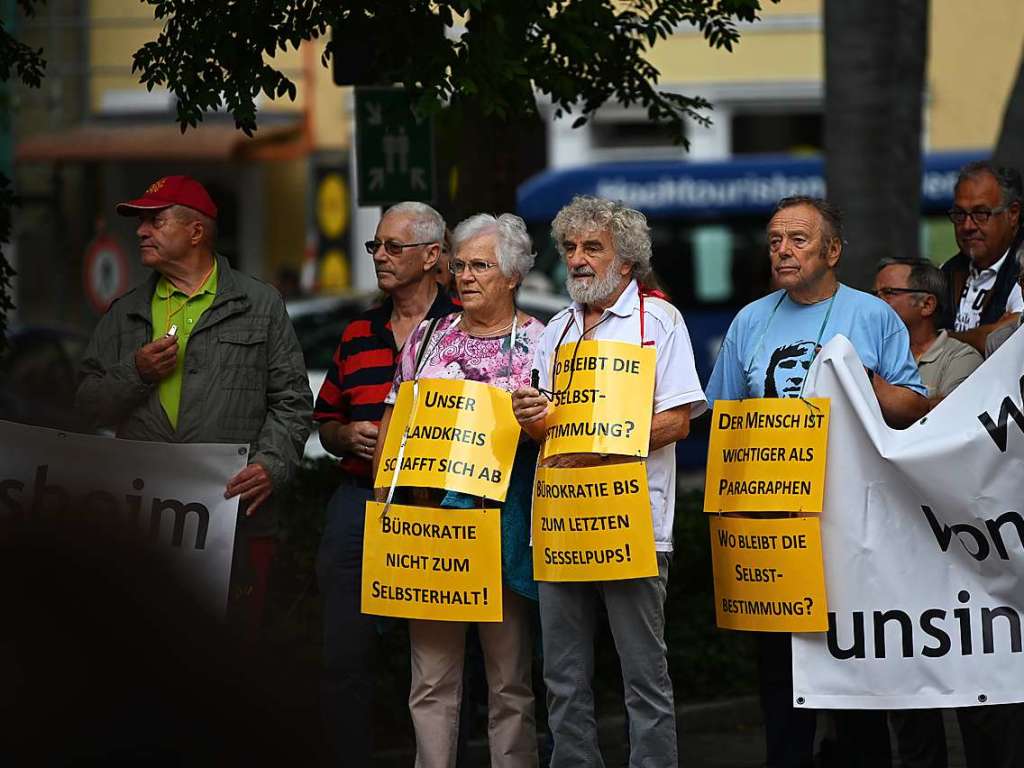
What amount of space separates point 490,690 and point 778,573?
40.3 inches

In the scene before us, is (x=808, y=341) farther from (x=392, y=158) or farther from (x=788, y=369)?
(x=392, y=158)

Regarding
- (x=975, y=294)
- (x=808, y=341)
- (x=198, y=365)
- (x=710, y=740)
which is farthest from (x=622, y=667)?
(x=710, y=740)

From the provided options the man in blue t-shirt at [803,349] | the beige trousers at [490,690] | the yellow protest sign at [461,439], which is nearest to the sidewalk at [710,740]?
the beige trousers at [490,690]

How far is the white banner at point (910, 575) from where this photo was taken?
6.18 m

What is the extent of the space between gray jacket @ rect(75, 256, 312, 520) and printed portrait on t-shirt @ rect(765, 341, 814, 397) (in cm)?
161

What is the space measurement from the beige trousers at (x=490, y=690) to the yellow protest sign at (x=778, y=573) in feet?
2.39

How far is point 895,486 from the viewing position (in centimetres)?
623

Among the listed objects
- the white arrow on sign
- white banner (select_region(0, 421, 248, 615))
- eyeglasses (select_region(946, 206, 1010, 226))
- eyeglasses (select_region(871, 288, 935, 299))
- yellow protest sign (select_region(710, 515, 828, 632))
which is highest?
the white arrow on sign

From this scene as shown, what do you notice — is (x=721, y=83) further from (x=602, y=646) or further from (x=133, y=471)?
(x=133, y=471)

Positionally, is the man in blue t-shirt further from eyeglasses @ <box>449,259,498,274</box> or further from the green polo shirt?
the green polo shirt

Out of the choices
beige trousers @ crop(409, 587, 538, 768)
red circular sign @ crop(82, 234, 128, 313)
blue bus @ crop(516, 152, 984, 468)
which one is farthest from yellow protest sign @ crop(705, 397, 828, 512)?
blue bus @ crop(516, 152, 984, 468)

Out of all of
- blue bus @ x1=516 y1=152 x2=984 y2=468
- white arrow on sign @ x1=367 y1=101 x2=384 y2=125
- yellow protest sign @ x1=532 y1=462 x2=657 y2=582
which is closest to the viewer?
yellow protest sign @ x1=532 y1=462 x2=657 y2=582

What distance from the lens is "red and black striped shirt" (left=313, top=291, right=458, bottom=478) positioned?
266 inches

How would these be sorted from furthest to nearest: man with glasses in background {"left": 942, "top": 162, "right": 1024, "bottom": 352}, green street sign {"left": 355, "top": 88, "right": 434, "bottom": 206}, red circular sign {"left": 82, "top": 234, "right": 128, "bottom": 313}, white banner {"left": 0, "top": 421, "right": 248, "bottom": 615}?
1. red circular sign {"left": 82, "top": 234, "right": 128, "bottom": 313}
2. green street sign {"left": 355, "top": 88, "right": 434, "bottom": 206}
3. man with glasses in background {"left": 942, "top": 162, "right": 1024, "bottom": 352}
4. white banner {"left": 0, "top": 421, "right": 248, "bottom": 615}
